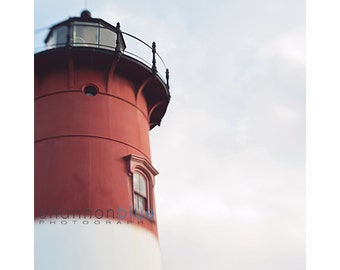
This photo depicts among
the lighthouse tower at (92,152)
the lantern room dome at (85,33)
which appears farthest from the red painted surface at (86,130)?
the lantern room dome at (85,33)

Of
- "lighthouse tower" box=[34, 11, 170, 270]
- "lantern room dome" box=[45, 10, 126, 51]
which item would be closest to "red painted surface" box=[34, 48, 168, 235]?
"lighthouse tower" box=[34, 11, 170, 270]

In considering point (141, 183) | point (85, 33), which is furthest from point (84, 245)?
point (85, 33)

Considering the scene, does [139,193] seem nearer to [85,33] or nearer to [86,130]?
[86,130]

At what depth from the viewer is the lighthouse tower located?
1021 centimetres

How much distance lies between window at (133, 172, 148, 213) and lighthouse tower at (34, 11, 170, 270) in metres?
0.02

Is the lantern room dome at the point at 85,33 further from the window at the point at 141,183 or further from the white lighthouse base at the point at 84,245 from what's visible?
the white lighthouse base at the point at 84,245

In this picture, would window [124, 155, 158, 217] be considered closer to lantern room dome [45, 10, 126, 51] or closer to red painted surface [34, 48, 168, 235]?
red painted surface [34, 48, 168, 235]

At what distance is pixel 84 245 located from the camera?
10117 mm

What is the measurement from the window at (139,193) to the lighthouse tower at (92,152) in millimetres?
19

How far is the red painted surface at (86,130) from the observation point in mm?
10500

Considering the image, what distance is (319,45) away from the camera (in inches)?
333

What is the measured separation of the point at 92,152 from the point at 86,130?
414mm

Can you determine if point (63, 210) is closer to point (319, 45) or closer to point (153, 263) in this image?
point (153, 263)
